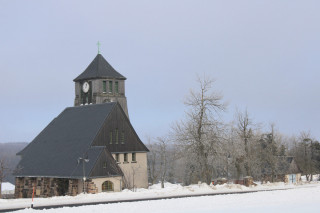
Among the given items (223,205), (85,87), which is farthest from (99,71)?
(223,205)

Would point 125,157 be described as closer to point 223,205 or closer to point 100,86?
point 100,86

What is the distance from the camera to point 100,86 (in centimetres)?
5816

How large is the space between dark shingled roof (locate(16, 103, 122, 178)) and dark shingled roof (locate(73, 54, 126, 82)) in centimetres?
621

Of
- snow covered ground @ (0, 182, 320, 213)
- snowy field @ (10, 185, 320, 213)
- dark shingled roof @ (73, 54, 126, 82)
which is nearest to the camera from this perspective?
snowy field @ (10, 185, 320, 213)

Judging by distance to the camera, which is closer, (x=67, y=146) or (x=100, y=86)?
(x=67, y=146)

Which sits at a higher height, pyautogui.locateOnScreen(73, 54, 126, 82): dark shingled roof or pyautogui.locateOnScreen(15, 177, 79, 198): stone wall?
pyautogui.locateOnScreen(73, 54, 126, 82): dark shingled roof

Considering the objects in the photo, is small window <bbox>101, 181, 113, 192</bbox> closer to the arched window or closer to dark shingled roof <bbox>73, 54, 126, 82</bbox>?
the arched window

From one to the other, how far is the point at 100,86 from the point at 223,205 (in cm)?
3568

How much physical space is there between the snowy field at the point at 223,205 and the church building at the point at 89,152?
45.7ft

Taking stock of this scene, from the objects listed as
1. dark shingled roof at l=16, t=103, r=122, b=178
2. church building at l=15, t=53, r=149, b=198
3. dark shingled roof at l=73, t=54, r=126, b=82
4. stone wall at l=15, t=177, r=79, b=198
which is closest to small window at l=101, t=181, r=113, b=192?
church building at l=15, t=53, r=149, b=198

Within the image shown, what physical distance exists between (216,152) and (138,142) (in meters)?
11.4

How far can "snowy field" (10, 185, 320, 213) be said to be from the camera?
76.9 ft

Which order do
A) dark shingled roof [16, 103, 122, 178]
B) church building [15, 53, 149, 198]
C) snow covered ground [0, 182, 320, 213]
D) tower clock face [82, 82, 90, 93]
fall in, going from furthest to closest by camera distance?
tower clock face [82, 82, 90, 93]
dark shingled roof [16, 103, 122, 178]
church building [15, 53, 149, 198]
snow covered ground [0, 182, 320, 213]

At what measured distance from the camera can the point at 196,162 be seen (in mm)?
44750
